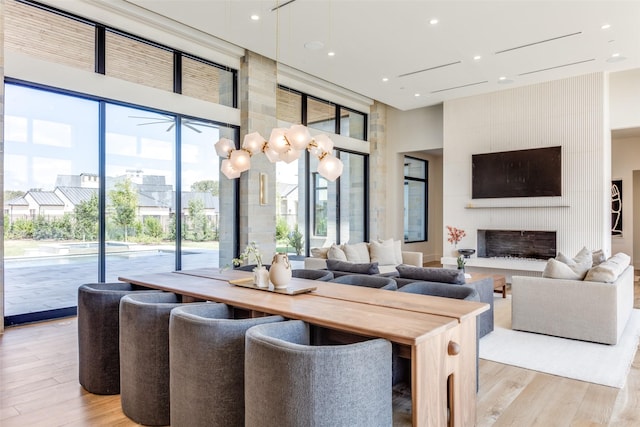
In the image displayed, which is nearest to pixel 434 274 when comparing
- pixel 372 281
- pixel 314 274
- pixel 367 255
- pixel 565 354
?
pixel 372 281

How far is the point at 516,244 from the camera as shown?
7.93 meters

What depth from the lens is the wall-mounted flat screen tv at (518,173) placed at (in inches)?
Result: 293

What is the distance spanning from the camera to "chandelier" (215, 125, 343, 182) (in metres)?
3.59

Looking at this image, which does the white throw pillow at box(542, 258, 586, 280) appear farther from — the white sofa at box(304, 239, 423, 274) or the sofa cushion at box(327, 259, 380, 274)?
the white sofa at box(304, 239, 423, 274)

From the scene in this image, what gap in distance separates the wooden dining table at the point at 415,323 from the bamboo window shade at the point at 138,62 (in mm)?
3819

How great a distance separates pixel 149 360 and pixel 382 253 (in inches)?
205

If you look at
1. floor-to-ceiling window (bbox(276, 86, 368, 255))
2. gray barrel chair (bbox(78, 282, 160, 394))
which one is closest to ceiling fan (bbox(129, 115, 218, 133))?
floor-to-ceiling window (bbox(276, 86, 368, 255))

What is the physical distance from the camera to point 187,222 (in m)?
6.33

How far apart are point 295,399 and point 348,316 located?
646mm

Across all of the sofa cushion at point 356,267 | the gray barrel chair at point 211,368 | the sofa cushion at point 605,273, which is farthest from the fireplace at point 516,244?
the gray barrel chair at point 211,368

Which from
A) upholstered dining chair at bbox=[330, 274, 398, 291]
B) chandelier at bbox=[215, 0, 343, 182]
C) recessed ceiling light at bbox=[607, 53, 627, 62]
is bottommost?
upholstered dining chair at bbox=[330, 274, 398, 291]

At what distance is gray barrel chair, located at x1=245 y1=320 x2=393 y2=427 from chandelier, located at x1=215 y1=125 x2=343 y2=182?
2103mm

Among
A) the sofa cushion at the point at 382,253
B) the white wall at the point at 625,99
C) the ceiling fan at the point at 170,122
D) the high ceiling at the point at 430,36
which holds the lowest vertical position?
the sofa cushion at the point at 382,253

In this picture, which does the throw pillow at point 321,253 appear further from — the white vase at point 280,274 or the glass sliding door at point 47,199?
the white vase at point 280,274
